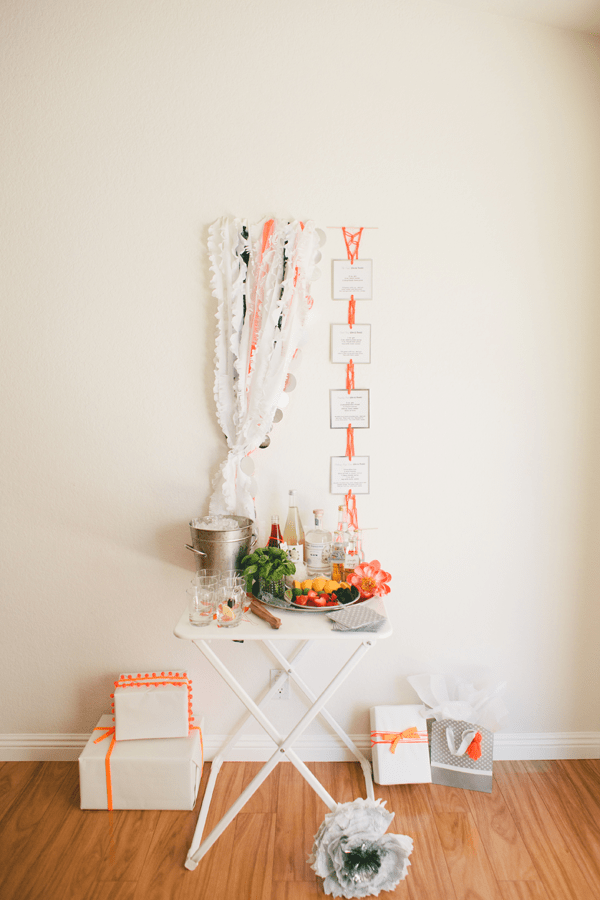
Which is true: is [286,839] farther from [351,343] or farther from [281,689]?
[351,343]

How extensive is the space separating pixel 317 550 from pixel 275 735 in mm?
603

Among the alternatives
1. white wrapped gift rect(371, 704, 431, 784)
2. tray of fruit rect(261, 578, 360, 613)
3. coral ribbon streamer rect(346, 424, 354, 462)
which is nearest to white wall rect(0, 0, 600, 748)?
coral ribbon streamer rect(346, 424, 354, 462)

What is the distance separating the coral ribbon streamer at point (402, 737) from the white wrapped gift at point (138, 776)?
2.29 ft

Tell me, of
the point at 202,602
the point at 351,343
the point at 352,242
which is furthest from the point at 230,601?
the point at 352,242

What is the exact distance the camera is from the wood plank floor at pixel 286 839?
5.63 feet

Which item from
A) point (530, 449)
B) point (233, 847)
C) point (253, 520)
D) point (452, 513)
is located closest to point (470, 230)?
point (530, 449)

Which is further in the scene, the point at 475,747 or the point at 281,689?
the point at 281,689

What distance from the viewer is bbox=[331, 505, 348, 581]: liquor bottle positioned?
6.61 ft

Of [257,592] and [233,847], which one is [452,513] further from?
[233,847]

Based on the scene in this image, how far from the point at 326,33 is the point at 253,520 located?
177cm

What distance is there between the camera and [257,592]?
6.20 feet

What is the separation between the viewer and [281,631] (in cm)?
169

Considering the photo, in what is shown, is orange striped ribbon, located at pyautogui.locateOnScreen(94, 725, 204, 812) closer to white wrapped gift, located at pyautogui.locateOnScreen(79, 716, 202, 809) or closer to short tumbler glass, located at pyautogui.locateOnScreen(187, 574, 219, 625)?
white wrapped gift, located at pyautogui.locateOnScreen(79, 716, 202, 809)

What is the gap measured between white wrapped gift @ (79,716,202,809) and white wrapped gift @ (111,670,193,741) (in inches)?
1.6
